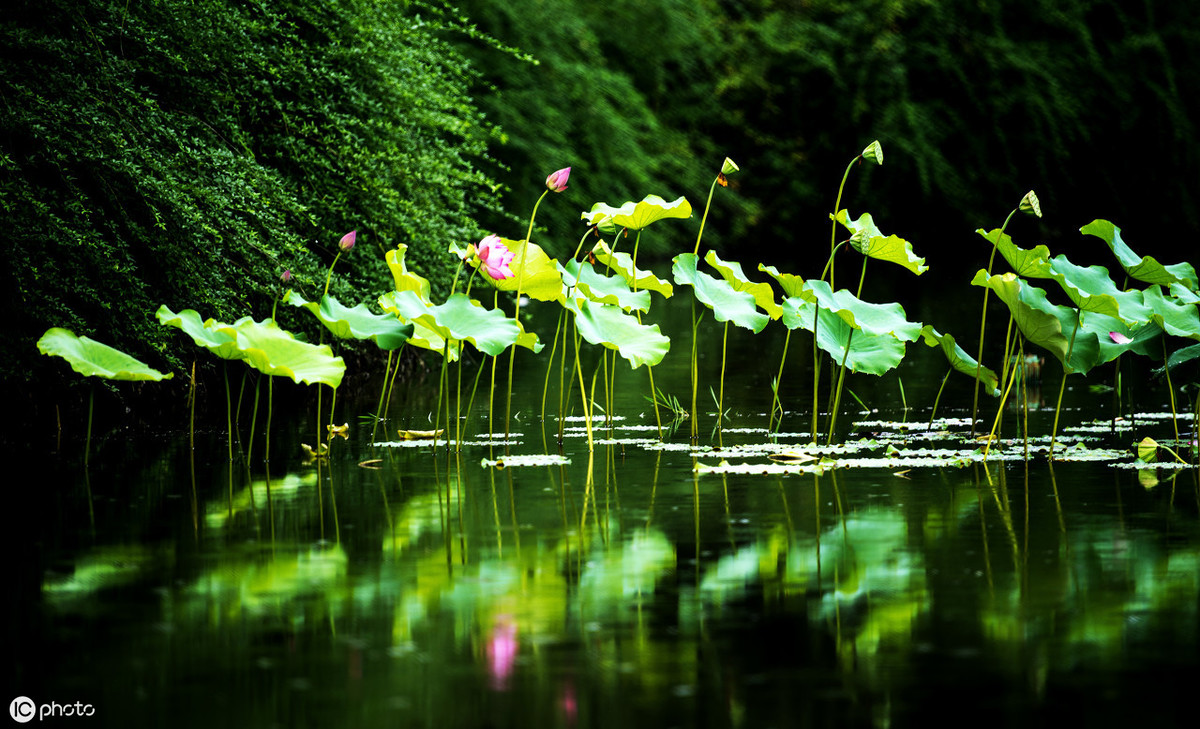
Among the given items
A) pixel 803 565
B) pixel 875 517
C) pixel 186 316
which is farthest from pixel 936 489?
pixel 186 316

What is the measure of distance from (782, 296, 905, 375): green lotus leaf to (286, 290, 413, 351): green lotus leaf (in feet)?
3.54

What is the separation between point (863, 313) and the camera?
3.67m

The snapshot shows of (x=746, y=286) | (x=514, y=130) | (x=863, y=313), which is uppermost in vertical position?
(x=514, y=130)

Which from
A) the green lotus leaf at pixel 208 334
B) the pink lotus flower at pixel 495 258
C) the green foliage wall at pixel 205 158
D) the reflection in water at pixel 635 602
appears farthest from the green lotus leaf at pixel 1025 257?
the green foliage wall at pixel 205 158

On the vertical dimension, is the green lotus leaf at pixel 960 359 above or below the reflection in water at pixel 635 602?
above

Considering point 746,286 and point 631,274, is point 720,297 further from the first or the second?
point 631,274

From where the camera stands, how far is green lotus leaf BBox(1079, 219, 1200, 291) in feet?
11.8

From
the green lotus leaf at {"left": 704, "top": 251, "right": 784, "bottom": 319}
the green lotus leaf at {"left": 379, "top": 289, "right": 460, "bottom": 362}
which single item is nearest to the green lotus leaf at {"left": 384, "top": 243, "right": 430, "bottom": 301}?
the green lotus leaf at {"left": 379, "top": 289, "right": 460, "bottom": 362}

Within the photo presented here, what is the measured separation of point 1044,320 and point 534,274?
1.35 m

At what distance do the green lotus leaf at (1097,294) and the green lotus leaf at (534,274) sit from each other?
1314 mm

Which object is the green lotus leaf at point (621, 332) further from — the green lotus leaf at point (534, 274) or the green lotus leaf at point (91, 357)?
the green lotus leaf at point (91, 357)

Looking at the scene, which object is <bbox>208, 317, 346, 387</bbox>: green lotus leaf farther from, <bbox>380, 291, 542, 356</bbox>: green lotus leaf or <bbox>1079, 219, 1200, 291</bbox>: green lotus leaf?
<bbox>1079, 219, 1200, 291</bbox>: green lotus leaf

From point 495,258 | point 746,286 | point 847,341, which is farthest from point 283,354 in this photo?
point 847,341

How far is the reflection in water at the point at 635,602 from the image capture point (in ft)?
5.65
